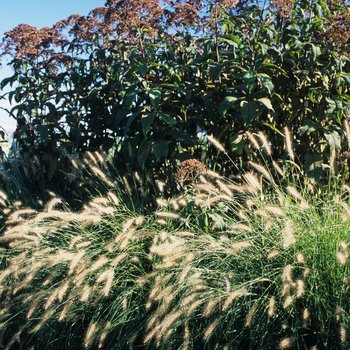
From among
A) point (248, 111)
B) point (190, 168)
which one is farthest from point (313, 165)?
point (190, 168)

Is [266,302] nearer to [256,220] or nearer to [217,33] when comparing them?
[256,220]

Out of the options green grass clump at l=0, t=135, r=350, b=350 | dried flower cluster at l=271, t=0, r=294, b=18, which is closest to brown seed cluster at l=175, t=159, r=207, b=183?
green grass clump at l=0, t=135, r=350, b=350

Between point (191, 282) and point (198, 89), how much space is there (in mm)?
2167

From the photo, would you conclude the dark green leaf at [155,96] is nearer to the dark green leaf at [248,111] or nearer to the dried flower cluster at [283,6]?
the dark green leaf at [248,111]

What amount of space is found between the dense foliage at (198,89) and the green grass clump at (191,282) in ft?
2.77

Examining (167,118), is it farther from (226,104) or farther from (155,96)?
(226,104)

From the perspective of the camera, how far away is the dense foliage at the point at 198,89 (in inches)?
189

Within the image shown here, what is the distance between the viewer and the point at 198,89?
518cm

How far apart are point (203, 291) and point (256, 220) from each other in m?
0.59

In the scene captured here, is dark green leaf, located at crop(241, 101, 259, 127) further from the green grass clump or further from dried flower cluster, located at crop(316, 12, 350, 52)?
dried flower cluster, located at crop(316, 12, 350, 52)

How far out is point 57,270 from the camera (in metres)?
4.02

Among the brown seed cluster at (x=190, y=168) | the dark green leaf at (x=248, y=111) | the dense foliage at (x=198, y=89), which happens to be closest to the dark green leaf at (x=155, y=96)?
the dense foliage at (x=198, y=89)

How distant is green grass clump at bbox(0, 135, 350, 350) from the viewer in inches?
128

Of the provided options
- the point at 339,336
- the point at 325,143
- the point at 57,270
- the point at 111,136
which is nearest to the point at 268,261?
the point at 339,336
